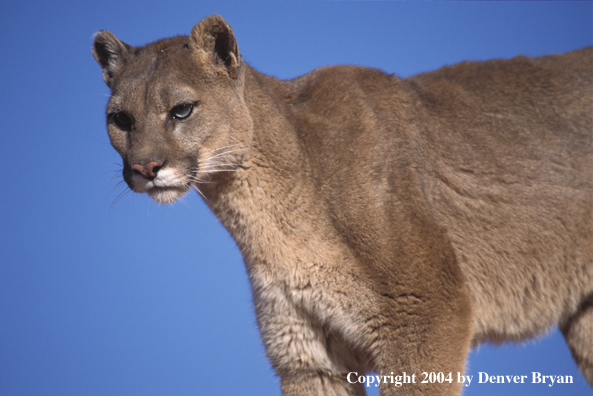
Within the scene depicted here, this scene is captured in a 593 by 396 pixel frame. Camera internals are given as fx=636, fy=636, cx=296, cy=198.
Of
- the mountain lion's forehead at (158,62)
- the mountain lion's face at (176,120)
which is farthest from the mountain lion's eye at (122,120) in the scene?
the mountain lion's forehead at (158,62)

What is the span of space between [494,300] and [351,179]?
4.27 ft

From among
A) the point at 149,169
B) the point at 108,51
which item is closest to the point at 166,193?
the point at 149,169

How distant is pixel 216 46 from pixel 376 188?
1363mm

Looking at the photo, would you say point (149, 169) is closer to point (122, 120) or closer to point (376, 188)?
point (122, 120)

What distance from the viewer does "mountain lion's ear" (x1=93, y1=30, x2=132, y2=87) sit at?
4.30m

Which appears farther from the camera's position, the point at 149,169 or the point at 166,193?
the point at 166,193

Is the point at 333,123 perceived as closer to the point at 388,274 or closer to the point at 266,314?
A: the point at 388,274

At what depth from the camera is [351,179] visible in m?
3.99

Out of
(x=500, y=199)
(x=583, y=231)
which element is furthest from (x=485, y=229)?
(x=583, y=231)

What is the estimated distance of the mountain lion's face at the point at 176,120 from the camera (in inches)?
146

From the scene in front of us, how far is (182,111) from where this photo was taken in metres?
3.87

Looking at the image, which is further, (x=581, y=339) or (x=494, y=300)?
(x=581, y=339)

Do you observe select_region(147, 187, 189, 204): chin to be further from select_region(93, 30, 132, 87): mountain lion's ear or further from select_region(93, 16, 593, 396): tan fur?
select_region(93, 30, 132, 87): mountain lion's ear

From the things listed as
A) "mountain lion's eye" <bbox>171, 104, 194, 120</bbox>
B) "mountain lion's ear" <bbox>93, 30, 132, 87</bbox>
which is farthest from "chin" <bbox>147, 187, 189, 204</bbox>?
"mountain lion's ear" <bbox>93, 30, 132, 87</bbox>
